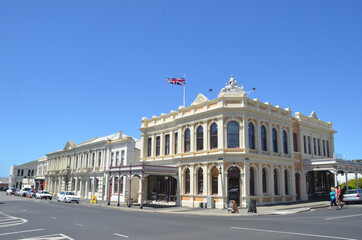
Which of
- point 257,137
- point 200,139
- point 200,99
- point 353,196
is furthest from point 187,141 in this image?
point 353,196

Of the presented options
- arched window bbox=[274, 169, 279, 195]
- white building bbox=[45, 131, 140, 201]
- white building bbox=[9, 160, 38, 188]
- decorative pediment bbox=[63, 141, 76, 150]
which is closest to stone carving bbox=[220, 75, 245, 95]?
arched window bbox=[274, 169, 279, 195]

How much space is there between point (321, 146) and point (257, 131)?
46.1 ft

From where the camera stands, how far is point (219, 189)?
27766mm

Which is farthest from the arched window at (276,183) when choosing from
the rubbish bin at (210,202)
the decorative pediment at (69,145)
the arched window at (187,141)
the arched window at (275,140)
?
the decorative pediment at (69,145)

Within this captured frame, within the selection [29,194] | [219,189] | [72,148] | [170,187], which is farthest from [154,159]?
[29,194]

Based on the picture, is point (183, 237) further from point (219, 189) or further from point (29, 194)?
point (29, 194)

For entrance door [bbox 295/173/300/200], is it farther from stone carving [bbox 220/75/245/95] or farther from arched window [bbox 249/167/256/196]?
stone carving [bbox 220/75/245/95]

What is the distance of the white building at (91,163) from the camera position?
135 feet

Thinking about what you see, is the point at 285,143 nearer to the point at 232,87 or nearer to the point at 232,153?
the point at 232,87

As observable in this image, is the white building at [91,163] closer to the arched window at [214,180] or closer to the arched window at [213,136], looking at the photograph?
the arched window at [214,180]

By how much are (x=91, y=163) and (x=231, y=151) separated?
2806 cm

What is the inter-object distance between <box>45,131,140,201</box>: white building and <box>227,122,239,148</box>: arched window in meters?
15.9

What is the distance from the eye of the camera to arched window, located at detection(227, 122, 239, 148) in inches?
1131

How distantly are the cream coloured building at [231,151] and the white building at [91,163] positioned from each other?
583 cm
